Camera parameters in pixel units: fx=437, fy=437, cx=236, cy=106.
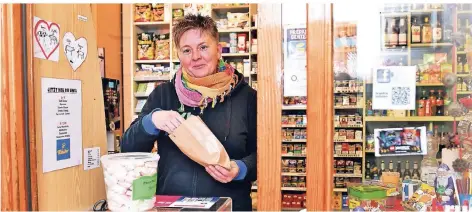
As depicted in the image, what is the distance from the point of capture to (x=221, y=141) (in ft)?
7.02

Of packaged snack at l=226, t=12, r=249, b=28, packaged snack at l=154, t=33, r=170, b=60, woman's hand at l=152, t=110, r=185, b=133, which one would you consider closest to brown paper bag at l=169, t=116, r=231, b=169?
woman's hand at l=152, t=110, r=185, b=133

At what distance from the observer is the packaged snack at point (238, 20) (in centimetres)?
533

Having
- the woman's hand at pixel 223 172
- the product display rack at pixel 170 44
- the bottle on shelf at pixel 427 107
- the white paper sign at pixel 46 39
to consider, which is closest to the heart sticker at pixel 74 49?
the white paper sign at pixel 46 39

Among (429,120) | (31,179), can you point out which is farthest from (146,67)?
(429,120)

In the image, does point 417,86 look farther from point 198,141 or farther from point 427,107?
point 198,141

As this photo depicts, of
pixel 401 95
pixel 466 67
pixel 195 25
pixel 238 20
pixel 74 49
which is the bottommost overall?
pixel 401 95

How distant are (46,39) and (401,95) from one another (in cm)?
154

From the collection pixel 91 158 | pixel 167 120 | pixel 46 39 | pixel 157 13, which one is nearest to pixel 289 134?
pixel 167 120

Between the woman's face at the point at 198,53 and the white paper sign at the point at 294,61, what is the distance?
0.55m

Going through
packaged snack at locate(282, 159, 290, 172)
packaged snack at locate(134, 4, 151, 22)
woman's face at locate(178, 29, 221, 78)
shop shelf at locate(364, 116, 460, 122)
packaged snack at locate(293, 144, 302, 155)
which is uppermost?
packaged snack at locate(134, 4, 151, 22)

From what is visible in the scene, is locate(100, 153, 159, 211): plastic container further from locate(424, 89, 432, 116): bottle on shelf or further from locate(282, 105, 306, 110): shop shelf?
locate(424, 89, 432, 116): bottle on shelf

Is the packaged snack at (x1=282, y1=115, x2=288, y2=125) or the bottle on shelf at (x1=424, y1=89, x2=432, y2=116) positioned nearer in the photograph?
the packaged snack at (x1=282, y1=115, x2=288, y2=125)

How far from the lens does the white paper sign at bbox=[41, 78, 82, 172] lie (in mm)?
1884

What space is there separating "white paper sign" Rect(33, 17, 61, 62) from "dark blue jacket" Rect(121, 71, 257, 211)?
0.50 meters
